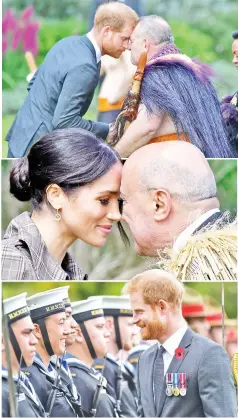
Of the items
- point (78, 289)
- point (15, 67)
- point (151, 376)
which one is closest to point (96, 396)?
point (151, 376)

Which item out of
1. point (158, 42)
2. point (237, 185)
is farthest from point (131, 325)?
point (158, 42)

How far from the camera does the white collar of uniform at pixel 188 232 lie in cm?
433

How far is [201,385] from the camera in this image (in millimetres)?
4285

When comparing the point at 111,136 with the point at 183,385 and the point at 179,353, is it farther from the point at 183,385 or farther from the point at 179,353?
the point at 183,385

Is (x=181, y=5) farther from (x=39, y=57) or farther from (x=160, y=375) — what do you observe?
(x=160, y=375)

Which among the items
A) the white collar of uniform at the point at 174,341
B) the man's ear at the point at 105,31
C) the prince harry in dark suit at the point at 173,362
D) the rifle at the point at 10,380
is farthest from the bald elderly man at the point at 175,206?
the rifle at the point at 10,380

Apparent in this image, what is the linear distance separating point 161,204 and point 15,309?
772 mm

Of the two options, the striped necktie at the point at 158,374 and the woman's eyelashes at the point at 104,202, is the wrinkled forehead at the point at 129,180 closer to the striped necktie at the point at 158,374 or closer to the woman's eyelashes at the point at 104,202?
the woman's eyelashes at the point at 104,202

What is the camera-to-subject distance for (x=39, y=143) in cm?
443

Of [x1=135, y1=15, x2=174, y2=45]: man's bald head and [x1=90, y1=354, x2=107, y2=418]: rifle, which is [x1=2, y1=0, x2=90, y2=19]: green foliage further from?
[x1=90, y1=354, x2=107, y2=418]: rifle

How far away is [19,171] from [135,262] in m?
0.63

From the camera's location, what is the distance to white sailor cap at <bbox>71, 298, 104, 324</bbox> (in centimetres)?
443

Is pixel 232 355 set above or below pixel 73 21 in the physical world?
below

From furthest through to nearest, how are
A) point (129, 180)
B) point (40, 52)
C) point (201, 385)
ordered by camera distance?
point (40, 52), point (129, 180), point (201, 385)
